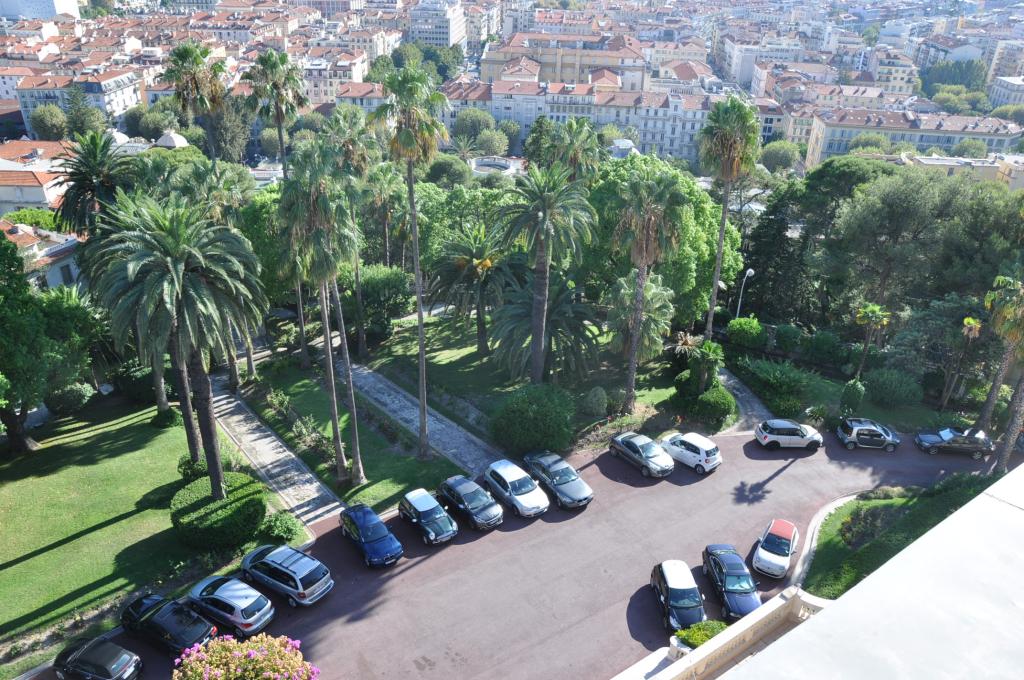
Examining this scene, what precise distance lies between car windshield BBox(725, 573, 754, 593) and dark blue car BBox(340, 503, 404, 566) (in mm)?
12084

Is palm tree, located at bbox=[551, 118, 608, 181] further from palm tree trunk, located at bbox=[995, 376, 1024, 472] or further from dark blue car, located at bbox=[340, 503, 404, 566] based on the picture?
palm tree trunk, located at bbox=[995, 376, 1024, 472]

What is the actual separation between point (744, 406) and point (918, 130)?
12456 cm

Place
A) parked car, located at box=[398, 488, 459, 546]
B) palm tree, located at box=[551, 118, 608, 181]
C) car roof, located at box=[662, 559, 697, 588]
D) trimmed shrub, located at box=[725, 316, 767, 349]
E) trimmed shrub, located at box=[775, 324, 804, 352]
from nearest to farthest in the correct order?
1. car roof, located at box=[662, 559, 697, 588]
2. parked car, located at box=[398, 488, 459, 546]
3. palm tree, located at box=[551, 118, 608, 181]
4. trimmed shrub, located at box=[725, 316, 767, 349]
5. trimmed shrub, located at box=[775, 324, 804, 352]

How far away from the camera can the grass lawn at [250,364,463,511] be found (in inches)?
1210

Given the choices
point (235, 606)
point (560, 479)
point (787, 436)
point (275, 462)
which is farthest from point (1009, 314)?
point (275, 462)

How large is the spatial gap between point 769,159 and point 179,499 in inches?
5185

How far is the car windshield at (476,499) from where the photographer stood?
91.8ft

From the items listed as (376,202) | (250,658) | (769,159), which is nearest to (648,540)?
(250,658)

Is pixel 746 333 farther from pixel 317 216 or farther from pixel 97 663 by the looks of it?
pixel 97 663

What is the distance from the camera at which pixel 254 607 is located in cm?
2256

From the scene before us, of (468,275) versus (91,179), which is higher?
(91,179)

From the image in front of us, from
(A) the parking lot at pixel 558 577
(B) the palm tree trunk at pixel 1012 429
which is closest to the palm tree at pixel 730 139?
(A) the parking lot at pixel 558 577

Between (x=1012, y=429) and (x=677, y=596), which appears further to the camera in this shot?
(x=1012, y=429)

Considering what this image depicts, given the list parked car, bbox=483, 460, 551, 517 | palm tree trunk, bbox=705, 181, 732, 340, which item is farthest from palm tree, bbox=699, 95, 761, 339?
parked car, bbox=483, 460, 551, 517
